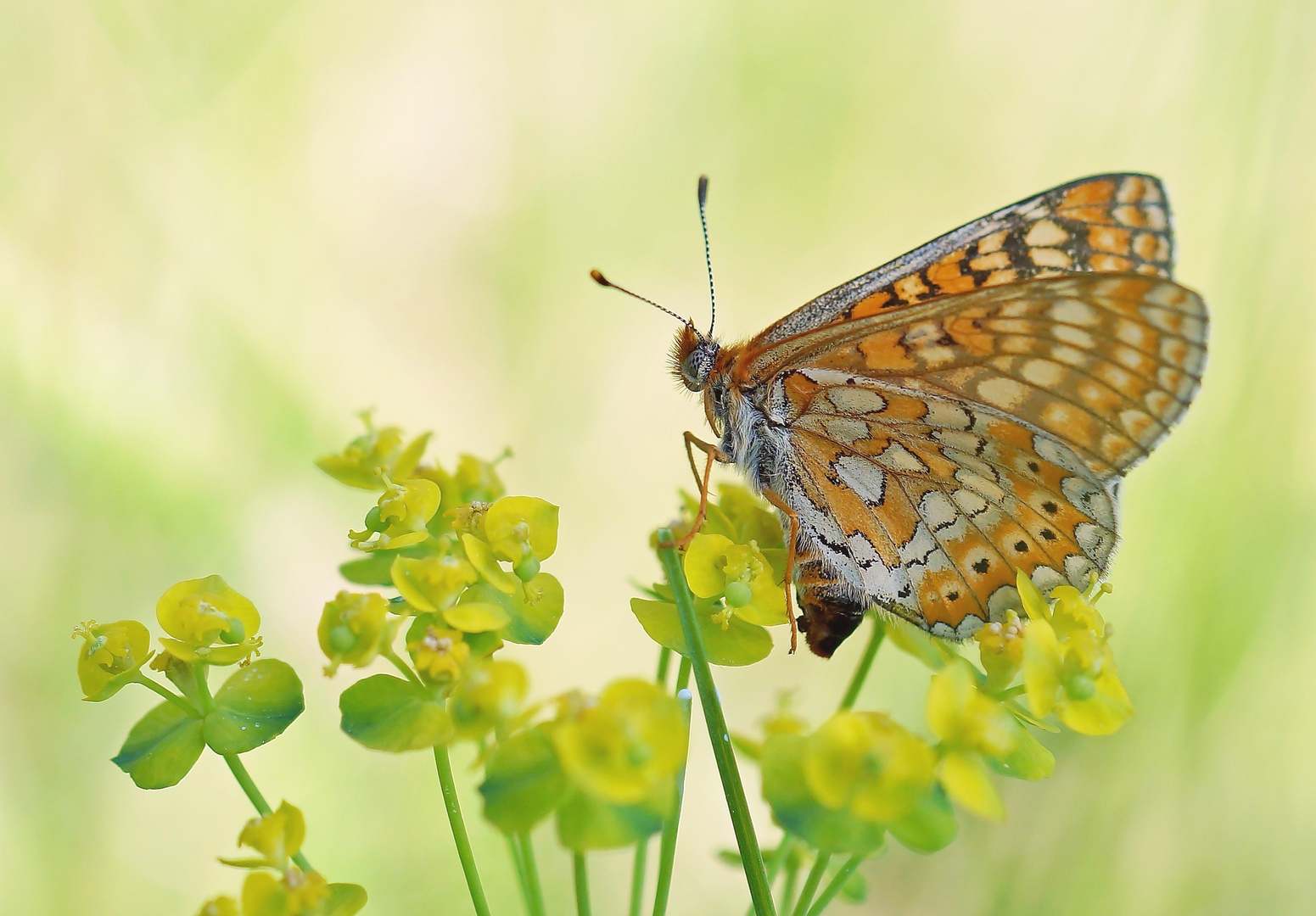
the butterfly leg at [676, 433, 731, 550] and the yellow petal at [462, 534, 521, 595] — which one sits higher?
the butterfly leg at [676, 433, 731, 550]

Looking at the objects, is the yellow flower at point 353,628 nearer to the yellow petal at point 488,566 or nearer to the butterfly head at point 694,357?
the yellow petal at point 488,566

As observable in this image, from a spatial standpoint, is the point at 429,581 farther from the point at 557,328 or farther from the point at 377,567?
the point at 557,328

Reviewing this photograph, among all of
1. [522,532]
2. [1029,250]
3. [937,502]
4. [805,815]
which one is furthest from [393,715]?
[1029,250]

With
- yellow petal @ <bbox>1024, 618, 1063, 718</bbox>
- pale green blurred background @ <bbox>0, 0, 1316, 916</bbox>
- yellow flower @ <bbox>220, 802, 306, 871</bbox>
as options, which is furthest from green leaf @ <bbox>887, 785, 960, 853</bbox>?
pale green blurred background @ <bbox>0, 0, 1316, 916</bbox>

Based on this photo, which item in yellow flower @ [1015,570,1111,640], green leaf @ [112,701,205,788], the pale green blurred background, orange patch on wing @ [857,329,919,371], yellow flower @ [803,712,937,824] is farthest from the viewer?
the pale green blurred background

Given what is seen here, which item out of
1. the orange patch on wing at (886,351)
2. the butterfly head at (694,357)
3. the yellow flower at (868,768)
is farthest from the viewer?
the butterfly head at (694,357)

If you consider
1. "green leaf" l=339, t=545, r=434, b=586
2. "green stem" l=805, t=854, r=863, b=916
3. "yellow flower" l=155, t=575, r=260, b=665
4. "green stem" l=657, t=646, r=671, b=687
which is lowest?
"green stem" l=805, t=854, r=863, b=916

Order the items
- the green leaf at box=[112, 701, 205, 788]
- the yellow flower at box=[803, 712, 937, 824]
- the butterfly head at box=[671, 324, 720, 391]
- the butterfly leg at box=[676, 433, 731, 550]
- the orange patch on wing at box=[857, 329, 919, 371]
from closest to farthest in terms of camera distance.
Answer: the yellow flower at box=[803, 712, 937, 824] → the green leaf at box=[112, 701, 205, 788] → the butterfly leg at box=[676, 433, 731, 550] → the orange patch on wing at box=[857, 329, 919, 371] → the butterfly head at box=[671, 324, 720, 391]

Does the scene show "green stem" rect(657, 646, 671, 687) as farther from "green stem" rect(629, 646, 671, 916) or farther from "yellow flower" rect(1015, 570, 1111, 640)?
"yellow flower" rect(1015, 570, 1111, 640)

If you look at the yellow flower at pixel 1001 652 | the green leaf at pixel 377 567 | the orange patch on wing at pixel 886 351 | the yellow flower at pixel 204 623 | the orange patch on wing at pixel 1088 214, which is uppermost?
the orange patch on wing at pixel 1088 214

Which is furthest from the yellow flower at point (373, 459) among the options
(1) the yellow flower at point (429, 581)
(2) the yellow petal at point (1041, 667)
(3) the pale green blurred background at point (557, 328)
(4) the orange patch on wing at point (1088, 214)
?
(3) the pale green blurred background at point (557, 328)
